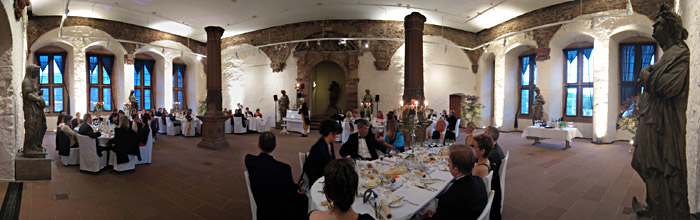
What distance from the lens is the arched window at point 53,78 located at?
11.9 metres

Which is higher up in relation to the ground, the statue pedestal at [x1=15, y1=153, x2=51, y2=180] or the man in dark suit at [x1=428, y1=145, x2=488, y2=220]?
the man in dark suit at [x1=428, y1=145, x2=488, y2=220]

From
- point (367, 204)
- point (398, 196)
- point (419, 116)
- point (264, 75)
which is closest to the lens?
point (367, 204)

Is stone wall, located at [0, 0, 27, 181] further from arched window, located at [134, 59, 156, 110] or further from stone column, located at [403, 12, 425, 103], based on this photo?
arched window, located at [134, 59, 156, 110]

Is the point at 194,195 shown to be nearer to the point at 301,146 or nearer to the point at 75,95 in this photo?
the point at 301,146

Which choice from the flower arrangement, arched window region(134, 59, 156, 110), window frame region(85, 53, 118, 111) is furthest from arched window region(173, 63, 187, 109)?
the flower arrangement

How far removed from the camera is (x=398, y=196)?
2107 mm

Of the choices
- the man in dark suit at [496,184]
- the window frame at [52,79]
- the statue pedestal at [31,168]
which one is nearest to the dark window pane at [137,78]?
the window frame at [52,79]

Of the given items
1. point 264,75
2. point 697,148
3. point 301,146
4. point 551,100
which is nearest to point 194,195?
point 301,146

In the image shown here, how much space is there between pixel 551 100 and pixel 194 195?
12101mm

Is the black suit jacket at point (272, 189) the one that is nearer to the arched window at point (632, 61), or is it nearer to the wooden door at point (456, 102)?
the arched window at point (632, 61)

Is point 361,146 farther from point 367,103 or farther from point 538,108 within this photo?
point 538,108

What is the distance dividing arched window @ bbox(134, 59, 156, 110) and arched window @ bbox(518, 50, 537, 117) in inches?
679

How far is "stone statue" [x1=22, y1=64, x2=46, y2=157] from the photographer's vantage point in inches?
177

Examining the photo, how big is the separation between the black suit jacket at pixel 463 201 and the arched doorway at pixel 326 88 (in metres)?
12.7
